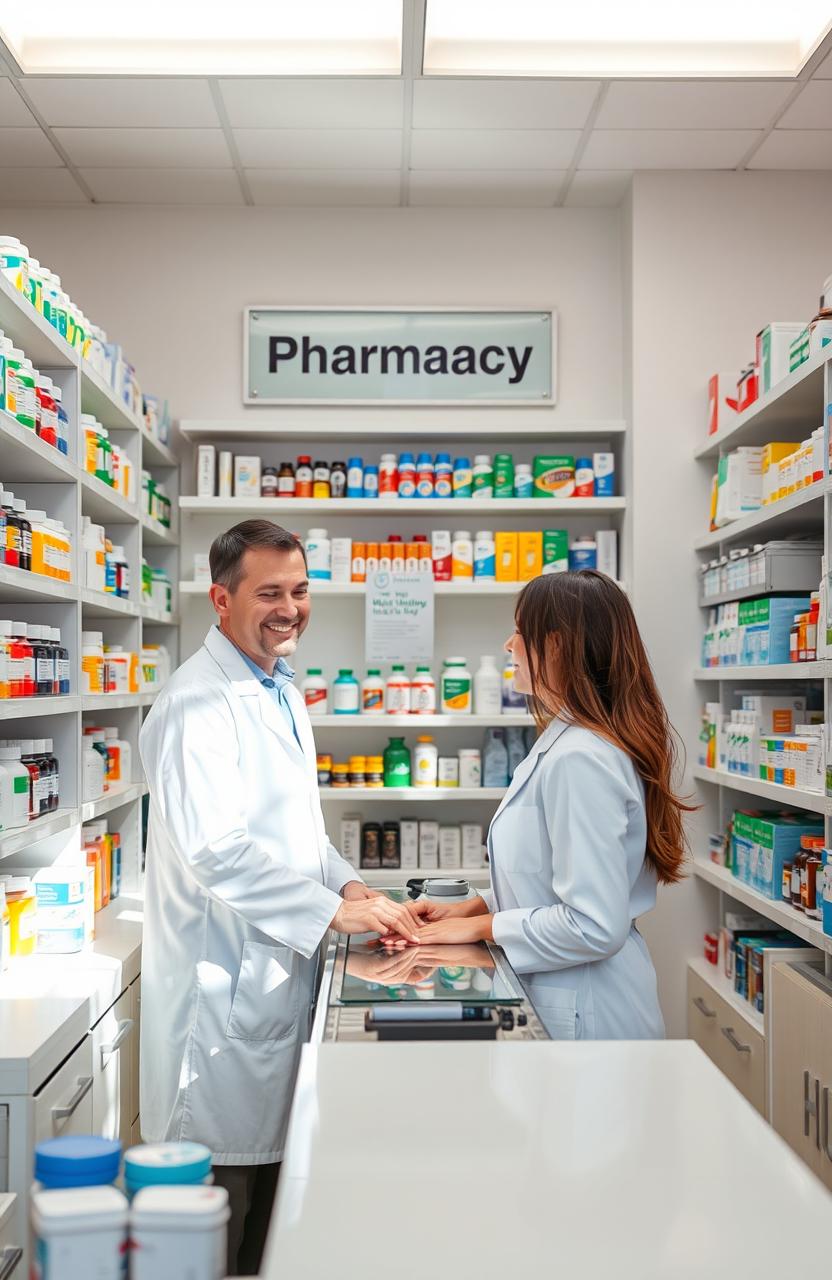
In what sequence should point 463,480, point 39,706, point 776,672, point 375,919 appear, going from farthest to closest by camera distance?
point 463,480
point 776,672
point 39,706
point 375,919

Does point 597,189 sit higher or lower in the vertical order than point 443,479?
higher

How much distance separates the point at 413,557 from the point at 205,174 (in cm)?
177

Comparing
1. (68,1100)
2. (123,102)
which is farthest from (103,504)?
(68,1100)

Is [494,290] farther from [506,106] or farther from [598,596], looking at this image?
[598,596]

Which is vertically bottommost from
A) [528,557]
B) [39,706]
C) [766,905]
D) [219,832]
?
[766,905]

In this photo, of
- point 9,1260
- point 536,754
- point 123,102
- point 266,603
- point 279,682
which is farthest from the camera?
point 123,102

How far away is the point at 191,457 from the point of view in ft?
15.6

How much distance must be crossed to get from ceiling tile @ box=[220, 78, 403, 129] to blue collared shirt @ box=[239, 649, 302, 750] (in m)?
2.19

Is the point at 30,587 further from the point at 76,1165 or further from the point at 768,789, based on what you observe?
the point at 768,789

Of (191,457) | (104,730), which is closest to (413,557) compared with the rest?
(191,457)

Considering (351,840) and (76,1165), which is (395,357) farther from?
(76,1165)

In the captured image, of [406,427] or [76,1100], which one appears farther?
[406,427]

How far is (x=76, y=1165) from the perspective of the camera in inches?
38.0

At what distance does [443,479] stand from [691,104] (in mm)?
1627
